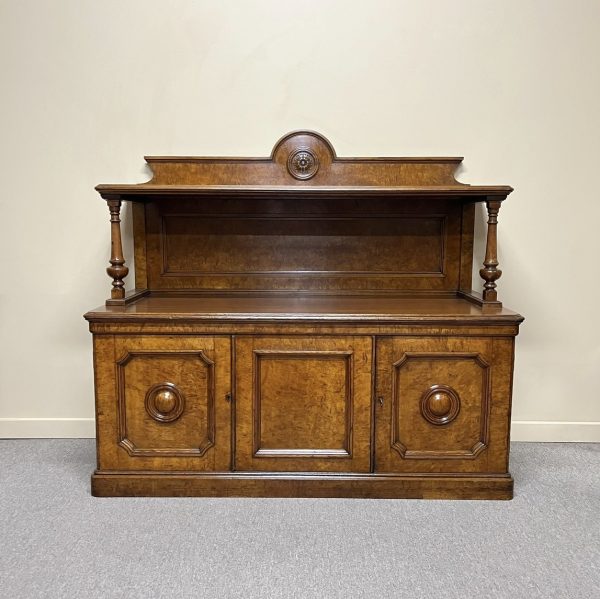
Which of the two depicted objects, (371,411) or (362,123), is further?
(362,123)

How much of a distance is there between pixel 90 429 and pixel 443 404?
1508 millimetres

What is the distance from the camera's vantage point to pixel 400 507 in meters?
1.80

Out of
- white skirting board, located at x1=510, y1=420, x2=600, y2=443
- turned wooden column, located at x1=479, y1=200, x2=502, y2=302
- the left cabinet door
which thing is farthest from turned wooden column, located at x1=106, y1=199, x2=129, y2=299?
white skirting board, located at x1=510, y1=420, x2=600, y2=443

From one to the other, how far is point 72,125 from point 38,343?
93 cm

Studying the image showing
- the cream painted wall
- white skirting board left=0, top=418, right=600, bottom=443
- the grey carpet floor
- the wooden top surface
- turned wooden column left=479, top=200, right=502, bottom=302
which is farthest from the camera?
white skirting board left=0, top=418, right=600, bottom=443

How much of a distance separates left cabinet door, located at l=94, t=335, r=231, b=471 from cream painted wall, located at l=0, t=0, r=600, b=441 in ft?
2.13

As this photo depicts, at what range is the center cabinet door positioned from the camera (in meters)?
1.83

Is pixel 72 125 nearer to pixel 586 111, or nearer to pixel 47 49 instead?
pixel 47 49

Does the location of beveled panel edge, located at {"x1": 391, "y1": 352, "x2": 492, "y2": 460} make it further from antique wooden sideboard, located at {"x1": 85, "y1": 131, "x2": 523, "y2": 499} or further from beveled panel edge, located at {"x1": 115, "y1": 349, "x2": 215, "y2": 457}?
beveled panel edge, located at {"x1": 115, "y1": 349, "x2": 215, "y2": 457}

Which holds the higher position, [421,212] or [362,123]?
[362,123]

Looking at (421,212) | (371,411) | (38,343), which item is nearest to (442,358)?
(371,411)

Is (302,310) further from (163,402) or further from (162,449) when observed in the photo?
(162,449)

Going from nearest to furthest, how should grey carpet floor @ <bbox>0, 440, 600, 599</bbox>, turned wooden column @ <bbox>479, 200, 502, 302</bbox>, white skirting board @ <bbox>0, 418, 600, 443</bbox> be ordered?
grey carpet floor @ <bbox>0, 440, 600, 599</bbox>
turned wooden column @ <bbox>479, 200, 502, 302</bbox>
white skirting board @ <bbox>0, 418, 600, 443</bbox>

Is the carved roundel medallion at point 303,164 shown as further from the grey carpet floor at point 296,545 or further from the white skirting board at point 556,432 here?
the white skirting board at point 556,432
